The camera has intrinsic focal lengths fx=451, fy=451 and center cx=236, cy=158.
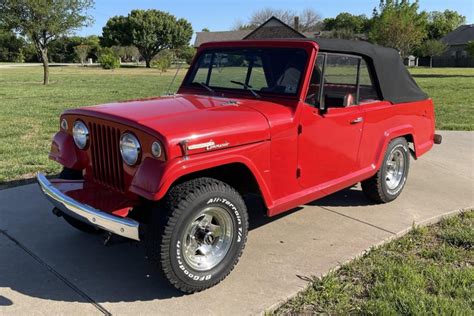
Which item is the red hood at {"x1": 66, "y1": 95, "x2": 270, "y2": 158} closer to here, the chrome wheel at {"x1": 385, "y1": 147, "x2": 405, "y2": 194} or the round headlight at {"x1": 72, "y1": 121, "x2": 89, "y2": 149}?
the round headlight at {"x1": 72, "y1": 121, "x2": 89, "y2": 149}

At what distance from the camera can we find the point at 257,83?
3947mm

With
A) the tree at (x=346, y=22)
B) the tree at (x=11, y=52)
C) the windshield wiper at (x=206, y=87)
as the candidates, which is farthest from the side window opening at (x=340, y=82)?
the tree at (x=346, y=22)

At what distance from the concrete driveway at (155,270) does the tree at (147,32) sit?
6253 cm

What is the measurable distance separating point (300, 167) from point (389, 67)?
71.6 inches

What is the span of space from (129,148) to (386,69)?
2.92 m

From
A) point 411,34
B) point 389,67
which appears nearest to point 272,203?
point 389,67

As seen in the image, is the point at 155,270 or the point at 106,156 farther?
the point at 106,156

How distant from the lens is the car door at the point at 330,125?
3.69m

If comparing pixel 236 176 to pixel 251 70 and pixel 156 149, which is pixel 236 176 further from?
pixel 251 70

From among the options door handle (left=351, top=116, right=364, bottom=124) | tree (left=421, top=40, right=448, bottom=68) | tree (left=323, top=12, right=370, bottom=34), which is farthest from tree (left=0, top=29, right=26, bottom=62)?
door handle (left=351, top=116, right=364, bottom=124)

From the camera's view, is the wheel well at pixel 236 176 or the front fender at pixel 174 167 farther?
the wheel well at pixel 236 176

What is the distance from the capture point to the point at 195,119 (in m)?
3.08

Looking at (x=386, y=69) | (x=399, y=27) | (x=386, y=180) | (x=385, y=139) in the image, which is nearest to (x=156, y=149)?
(x=385, y=139)

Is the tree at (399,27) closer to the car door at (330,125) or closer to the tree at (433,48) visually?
the tree at (433,48)
